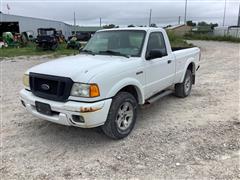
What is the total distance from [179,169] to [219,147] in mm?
929

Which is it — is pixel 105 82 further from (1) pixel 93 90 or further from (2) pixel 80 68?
(2) pixel 80 68

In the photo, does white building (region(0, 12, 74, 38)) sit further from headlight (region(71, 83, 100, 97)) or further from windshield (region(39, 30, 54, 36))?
headlight (region(71, 83, 100, 97))

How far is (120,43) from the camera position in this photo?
4.52m

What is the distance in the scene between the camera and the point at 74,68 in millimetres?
3479

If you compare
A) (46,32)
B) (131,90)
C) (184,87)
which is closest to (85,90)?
(131,90)

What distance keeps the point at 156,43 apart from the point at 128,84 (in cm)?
145

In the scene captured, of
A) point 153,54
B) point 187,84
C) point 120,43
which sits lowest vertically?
point 187,84

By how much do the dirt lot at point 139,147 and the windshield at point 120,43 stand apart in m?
1.43

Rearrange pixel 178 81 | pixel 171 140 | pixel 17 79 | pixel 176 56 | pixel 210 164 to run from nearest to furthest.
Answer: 1. pixel 210 164
2. pixel 171 140
3. pixel 176 56
4. pixel 178 81
5. pixel 17 79

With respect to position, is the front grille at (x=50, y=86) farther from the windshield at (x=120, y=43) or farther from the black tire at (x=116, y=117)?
the windshield at (x=120, y=43)

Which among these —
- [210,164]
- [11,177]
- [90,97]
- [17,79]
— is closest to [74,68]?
[90,97]

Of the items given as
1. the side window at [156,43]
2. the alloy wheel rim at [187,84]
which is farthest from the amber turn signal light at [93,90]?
the alloy wheel rim at [187,84]

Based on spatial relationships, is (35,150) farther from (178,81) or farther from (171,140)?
(178,81)

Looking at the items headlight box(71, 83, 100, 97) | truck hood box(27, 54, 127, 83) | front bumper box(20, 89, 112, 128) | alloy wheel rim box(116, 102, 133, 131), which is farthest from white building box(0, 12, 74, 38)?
headlight box(71, 83, 100, 97)
